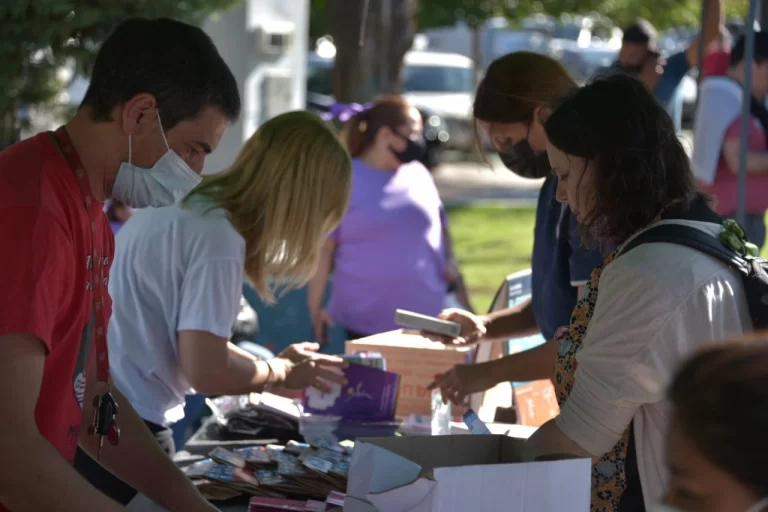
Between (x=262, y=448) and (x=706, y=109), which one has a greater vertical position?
(x=706, y=109)

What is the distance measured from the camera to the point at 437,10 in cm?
1736

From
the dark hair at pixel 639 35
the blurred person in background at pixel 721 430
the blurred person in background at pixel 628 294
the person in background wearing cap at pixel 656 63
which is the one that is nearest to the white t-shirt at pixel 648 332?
the blurred person in background at pixel 628 294

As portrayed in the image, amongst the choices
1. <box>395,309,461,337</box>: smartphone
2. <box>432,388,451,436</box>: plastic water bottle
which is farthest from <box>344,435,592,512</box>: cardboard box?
<box>395,309,461,337</box>: smartphone

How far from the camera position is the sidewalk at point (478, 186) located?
1431 cm

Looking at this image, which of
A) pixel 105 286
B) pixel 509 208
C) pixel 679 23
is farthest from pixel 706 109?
pixel 679 23

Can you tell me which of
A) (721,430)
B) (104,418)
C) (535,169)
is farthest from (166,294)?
(721,430)

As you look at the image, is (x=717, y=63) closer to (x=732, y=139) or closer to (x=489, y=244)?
(x=732, y=139)

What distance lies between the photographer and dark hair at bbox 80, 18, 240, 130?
5.23 ft

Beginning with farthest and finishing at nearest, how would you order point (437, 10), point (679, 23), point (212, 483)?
1. point (679, 23)
2. point (437, 10)
3. point (212, 483)

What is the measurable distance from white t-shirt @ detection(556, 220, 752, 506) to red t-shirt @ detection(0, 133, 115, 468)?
0.84 m

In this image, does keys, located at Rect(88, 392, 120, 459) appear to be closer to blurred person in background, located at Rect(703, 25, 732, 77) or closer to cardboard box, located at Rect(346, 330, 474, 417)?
cardboard box, located at Rect(346, 330, 474, 417)

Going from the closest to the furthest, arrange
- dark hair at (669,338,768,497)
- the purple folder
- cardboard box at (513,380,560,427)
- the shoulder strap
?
dark hair at (669,338,768,497), the shoulder strap, the purple folder, cardboard box at (513,380,560,427)

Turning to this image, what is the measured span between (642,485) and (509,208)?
11813 millimetres

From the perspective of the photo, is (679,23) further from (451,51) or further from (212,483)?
(212,483)
